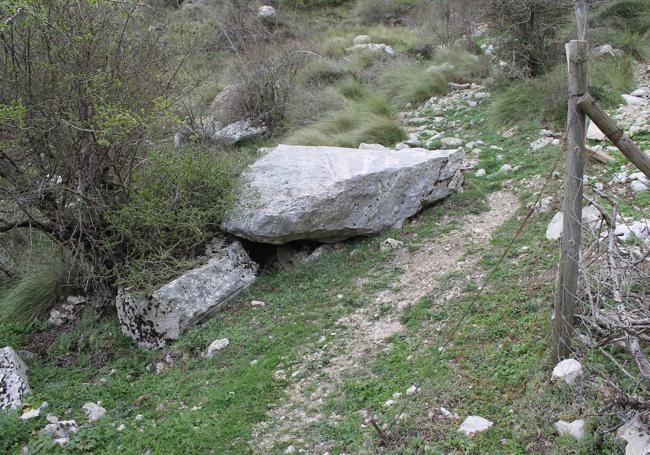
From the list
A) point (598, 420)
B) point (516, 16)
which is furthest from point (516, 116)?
point (598, 420)

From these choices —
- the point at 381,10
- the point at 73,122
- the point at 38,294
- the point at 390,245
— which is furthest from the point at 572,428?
the point at 381,10

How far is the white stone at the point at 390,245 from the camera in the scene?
5242mm

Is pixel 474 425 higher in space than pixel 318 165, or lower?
lower

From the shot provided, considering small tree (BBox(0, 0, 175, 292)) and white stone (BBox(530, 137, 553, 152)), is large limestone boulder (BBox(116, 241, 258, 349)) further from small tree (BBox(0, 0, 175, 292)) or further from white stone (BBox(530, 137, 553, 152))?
white stone (BBox(530, 137, 553, 152))

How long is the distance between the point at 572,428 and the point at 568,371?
1.04 feet

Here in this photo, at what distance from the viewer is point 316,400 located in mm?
3588

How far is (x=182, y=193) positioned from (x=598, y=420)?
3844 millimetres

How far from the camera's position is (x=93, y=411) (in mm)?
3982

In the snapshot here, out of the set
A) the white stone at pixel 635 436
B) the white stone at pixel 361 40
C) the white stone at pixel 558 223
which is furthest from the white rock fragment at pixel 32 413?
the white stone at pixel 361 40

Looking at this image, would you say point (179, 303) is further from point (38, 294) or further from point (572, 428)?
point (572, 428)

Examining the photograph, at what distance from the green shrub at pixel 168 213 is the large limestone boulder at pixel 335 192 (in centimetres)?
25

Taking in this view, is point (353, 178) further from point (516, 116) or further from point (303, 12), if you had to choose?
point (303, 12)

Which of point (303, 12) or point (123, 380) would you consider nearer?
point (123, 380)

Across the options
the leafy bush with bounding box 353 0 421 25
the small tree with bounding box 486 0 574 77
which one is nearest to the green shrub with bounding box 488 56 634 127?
the small tree with bounding box 486 0 574 77
